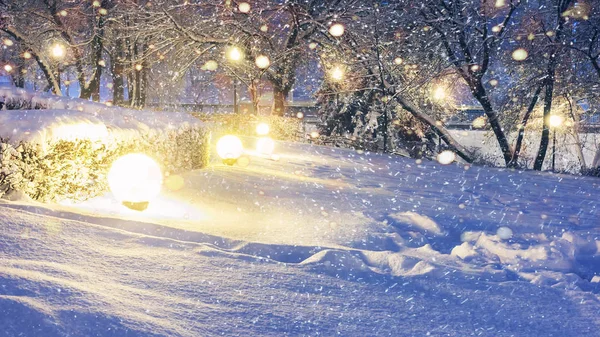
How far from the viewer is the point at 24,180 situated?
17.7 feet

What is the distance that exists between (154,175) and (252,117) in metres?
13.1

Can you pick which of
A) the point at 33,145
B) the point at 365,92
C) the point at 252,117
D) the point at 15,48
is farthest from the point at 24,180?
the point at 15,48

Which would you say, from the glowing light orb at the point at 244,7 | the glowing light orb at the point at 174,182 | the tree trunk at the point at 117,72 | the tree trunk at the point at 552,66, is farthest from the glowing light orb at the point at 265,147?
the tree trunk at the point at 117,72

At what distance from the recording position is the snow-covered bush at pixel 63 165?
5.26m

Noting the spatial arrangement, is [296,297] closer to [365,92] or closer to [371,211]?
[371,211]

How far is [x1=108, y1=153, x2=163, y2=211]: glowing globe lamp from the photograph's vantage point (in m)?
6.53

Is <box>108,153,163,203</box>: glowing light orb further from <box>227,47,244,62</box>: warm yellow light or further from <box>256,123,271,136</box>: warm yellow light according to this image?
<box>227,47,244,62</box>: warm yellow light

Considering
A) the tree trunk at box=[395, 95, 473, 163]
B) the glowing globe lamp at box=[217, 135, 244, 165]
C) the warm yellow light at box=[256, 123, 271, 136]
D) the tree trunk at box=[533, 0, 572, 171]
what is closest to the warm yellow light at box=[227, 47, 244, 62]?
the warm yellow light at box=[256, 123, 271, 136]

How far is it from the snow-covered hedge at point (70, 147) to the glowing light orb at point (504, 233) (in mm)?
5602

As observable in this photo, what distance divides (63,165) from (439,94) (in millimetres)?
17267

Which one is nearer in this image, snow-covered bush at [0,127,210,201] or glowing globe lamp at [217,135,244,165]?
snow-covered bush at [0,127,210,201]

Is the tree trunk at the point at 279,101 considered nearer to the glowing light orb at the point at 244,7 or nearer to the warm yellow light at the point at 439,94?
the glowing light orb at the point at 244,7

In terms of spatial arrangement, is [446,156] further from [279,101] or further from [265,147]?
[265,147]

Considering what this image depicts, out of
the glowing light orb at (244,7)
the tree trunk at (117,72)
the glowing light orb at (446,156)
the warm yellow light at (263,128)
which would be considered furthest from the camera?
the tree trunk at (117,72)
